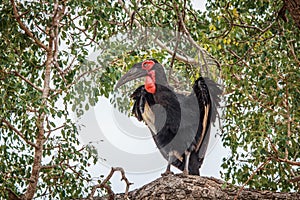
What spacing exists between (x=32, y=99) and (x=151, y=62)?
0.73m

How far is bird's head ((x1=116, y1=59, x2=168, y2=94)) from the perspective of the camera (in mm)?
3289

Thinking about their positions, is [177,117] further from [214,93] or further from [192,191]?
[192,191]

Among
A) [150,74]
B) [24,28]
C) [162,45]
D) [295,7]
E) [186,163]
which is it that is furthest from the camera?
[162,45]

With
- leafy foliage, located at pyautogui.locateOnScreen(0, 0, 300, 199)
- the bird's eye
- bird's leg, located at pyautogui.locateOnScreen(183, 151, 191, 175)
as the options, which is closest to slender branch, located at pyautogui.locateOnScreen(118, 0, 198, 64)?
leafy foliage, located at pyautogui.locateOnScreen(0, 0, 300, 199)

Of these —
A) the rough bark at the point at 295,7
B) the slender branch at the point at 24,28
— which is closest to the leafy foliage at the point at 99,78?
the slender branch at the point at 24,28

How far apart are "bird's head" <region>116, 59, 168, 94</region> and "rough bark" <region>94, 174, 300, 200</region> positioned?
0.64m

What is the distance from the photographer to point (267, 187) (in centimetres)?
371

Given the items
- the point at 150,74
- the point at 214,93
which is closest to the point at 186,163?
the point at 214,93

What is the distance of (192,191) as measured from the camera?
2715 mm

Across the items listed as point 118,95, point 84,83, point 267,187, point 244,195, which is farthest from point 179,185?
point 118,95

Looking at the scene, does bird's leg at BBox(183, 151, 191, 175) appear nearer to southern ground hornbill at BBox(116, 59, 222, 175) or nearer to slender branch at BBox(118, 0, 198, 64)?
southern ground hornbill at BBox(116, 59, 222, 175)

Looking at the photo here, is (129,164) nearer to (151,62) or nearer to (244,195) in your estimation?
(151,62)

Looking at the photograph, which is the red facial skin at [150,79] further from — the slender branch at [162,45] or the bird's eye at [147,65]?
the slender branch at [162,45]

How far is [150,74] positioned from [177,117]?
0.30 metres
